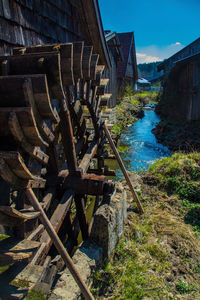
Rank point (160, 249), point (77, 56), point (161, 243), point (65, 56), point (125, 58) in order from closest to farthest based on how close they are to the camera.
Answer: point (65, 56)
point (77, 56)
point (160, 249)
point (161, 243)
point (125, 58)

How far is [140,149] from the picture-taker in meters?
9.86

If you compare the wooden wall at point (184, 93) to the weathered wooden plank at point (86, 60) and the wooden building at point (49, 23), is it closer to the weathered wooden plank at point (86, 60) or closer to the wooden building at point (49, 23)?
the wooden building at point (49, 23)

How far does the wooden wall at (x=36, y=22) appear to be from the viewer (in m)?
2.69

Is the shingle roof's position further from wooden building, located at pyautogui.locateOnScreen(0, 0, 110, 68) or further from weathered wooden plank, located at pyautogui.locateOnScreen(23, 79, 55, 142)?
weathered wooden plank, located at pyautogui.locateOnScreen(23, 79, 55, 142)

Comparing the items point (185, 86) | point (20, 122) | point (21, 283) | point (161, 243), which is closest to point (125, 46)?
point (185, 86)

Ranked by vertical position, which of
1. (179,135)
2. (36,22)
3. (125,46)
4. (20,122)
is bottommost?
(179,135)

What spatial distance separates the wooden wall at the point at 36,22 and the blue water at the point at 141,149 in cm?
466

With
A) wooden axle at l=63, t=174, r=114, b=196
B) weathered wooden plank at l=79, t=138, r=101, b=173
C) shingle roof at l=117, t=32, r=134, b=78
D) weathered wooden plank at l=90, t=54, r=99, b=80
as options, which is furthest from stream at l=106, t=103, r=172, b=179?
shingle roof at l=117, t=32, r=134, b=78

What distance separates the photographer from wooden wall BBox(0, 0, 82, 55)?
106 inches

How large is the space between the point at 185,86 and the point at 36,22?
1081 cm

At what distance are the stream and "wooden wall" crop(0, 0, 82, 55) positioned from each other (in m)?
4.47

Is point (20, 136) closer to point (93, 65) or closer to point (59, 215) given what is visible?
point (59, 215)

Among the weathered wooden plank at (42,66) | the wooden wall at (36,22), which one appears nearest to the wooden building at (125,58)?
the wooden wall at (36,22)

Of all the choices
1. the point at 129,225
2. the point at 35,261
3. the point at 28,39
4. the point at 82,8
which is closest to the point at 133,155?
the point at 129,225
